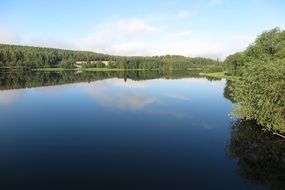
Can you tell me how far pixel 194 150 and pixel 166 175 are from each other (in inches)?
289

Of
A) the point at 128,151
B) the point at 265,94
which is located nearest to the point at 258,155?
the point at 265,94

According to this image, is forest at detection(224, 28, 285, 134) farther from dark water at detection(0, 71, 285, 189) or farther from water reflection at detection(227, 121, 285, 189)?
dark water at detection(0, 71, 285, 189)

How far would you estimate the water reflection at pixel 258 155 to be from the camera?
23.5 m

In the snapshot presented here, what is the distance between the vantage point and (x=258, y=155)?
28547 mm

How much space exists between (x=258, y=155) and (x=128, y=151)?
40.4 feet

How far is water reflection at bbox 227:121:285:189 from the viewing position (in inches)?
923

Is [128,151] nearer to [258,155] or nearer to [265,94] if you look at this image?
[258,155]

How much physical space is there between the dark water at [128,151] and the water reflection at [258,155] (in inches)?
3.1

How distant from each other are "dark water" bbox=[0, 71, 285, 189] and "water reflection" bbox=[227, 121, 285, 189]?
0.26 feet

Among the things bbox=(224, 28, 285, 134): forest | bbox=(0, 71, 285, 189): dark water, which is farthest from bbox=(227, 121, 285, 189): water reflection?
bbox=(224, 28, 285, 134): forest

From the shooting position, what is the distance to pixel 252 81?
35.0 metres

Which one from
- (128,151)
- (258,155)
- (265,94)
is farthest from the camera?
(265,94)

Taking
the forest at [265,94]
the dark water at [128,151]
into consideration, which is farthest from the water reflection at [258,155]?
the forest at [265,94]

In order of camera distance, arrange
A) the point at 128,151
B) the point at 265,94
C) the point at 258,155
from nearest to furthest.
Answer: the point at 258,155 → the point at 128,151 → the point at 265,94
